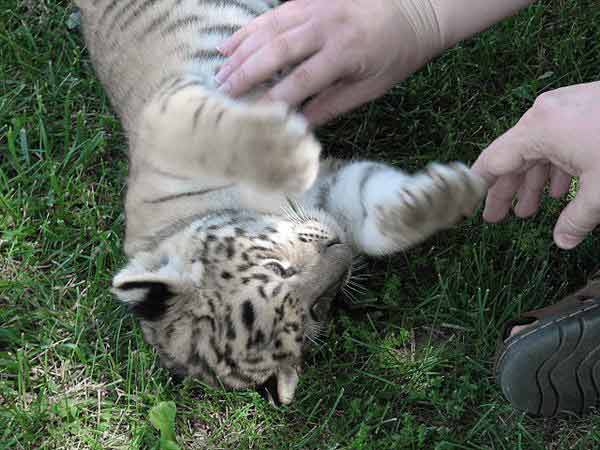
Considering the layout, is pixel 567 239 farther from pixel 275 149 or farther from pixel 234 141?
pixel 234 141

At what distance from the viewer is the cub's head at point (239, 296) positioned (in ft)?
8.32

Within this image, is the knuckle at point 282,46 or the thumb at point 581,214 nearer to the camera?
the thumb at point 581,214

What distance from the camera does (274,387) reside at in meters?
2.63

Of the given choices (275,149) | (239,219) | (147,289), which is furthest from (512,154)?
(147,289)

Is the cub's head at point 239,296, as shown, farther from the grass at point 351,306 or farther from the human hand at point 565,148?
the human hand at point 565,148

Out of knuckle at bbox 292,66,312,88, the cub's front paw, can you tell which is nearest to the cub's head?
the cub's front paw

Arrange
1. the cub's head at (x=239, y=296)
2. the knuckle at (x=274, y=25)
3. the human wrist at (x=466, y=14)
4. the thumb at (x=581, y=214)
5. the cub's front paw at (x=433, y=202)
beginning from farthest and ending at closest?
1. the human wrist at (x=466, y=14)
2. the knuckle at (x=274, y=25)
3. the cub's head at (x=239, y=296)
4. the cub's front paw at (x=433, y=202)
5. the thumb at (x=581, y=214)

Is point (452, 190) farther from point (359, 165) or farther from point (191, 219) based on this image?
point (191, 219)

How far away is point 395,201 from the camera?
247cm

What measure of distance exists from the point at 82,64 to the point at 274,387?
1954 mm

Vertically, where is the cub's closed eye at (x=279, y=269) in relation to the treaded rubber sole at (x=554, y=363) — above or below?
above

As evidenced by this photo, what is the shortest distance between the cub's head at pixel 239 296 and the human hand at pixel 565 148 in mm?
675

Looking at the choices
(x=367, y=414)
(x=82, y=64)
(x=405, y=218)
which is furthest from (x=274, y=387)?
(x=82, y=64)

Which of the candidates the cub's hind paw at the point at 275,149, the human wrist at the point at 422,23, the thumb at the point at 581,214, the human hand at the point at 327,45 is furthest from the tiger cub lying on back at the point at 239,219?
the human wrist at the point at 422,23
